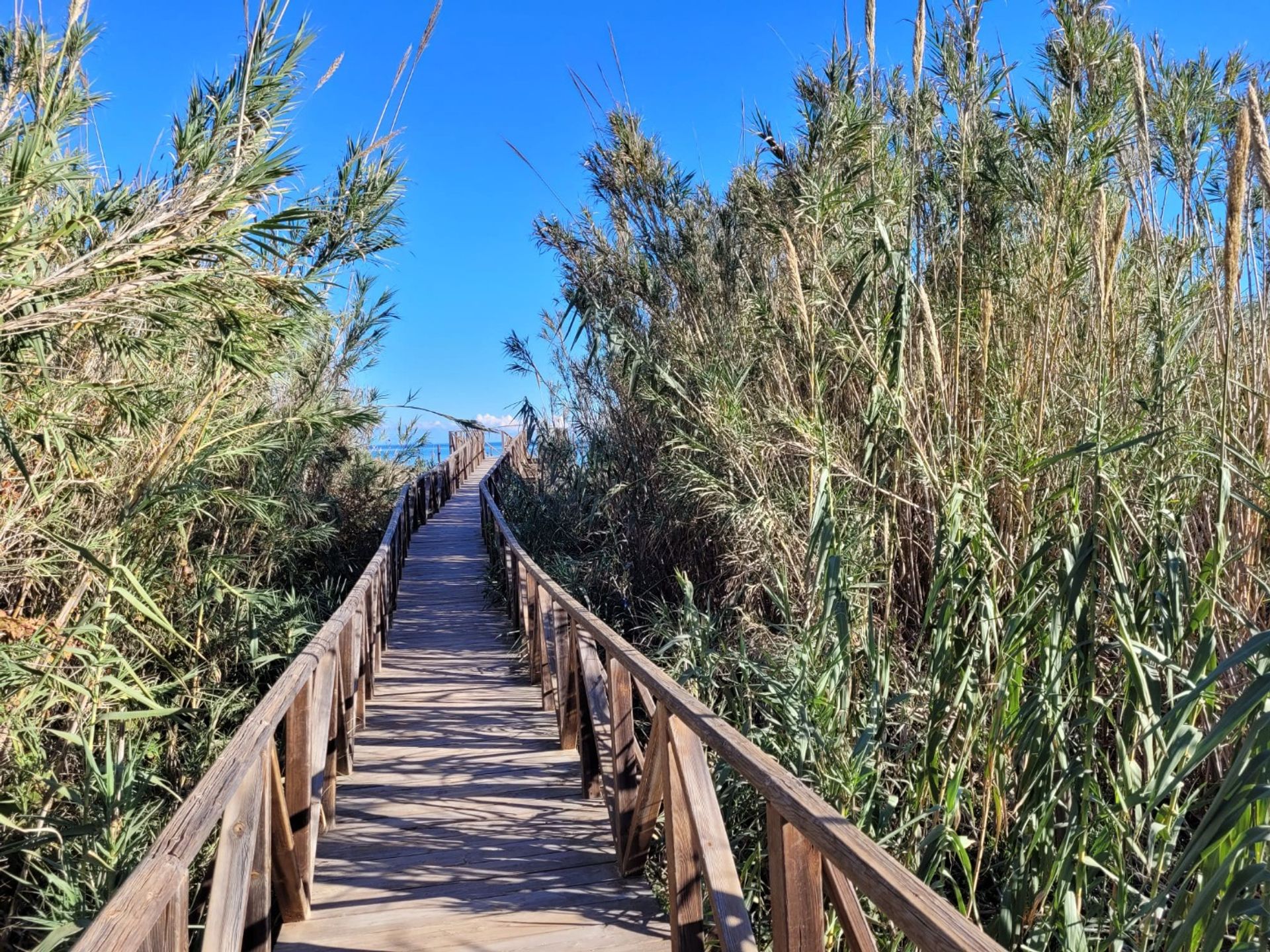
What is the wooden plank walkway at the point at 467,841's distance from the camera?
2260 millimetres

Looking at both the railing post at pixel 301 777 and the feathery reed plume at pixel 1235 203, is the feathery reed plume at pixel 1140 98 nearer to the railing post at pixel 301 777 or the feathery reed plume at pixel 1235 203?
the feathery reed plume at pixel 1235 203

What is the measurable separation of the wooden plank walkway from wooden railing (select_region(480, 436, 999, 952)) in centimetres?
16

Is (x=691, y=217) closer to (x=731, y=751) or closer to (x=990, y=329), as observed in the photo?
(x=990, y=329)

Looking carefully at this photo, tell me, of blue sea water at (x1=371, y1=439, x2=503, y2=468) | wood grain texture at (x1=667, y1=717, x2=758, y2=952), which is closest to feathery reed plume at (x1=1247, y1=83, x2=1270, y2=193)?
wood grain texture at (x1=667, y1=717, x2=758, y2=952)

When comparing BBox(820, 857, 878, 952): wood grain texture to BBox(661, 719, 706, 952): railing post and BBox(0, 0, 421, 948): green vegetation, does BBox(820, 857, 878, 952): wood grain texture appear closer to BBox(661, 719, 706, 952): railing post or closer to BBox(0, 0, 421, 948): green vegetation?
BBox(661, 719, 706, 952): railing post

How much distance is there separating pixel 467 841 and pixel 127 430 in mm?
2145

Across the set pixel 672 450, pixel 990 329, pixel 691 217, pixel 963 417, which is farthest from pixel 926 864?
pixel 691 217

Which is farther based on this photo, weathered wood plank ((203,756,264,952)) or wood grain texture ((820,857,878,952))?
weathered wood plank ((203,756,264,952))

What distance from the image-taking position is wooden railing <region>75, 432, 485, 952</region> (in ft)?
3.86

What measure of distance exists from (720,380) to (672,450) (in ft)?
2.09

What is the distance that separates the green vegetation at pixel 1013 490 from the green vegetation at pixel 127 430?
154 centimetres

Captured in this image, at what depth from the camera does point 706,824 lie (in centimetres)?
180

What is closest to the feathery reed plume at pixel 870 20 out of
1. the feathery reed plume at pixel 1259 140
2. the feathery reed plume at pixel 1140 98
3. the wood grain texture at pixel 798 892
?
the feathery reed plume at pixel 1140 98

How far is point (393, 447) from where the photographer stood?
1124cm
